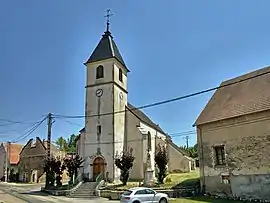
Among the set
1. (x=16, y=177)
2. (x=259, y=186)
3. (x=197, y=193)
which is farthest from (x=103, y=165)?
(x=16, y=177)

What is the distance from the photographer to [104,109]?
127ft

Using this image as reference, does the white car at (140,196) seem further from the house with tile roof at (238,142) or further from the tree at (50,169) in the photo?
the tree at (50,169)

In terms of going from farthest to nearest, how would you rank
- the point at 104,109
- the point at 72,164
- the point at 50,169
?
1. the point at 104,109
2. the point at 50,169
3. the point at 72,164

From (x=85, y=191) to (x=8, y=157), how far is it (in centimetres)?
3736

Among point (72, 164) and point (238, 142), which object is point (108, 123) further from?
point (238, 142)

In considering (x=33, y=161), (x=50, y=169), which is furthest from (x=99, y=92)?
(x=33, y=161)

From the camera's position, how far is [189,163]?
49.9 meters

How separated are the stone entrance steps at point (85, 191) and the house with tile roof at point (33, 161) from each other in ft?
80.2

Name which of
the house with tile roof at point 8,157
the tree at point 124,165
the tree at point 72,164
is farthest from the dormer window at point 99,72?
the house with tile roof at point 8,157

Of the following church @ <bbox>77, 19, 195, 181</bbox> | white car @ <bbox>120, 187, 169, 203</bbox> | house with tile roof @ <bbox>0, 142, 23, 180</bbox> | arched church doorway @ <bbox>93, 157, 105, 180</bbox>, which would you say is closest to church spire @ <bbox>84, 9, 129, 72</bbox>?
church @ <bbox>77, 19, 195, 181</bbox>

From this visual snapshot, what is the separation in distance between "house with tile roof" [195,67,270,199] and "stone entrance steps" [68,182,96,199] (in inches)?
438

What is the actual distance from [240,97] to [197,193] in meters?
9.72

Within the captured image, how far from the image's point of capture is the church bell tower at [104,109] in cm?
3672

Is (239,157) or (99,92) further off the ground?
(99,92)
